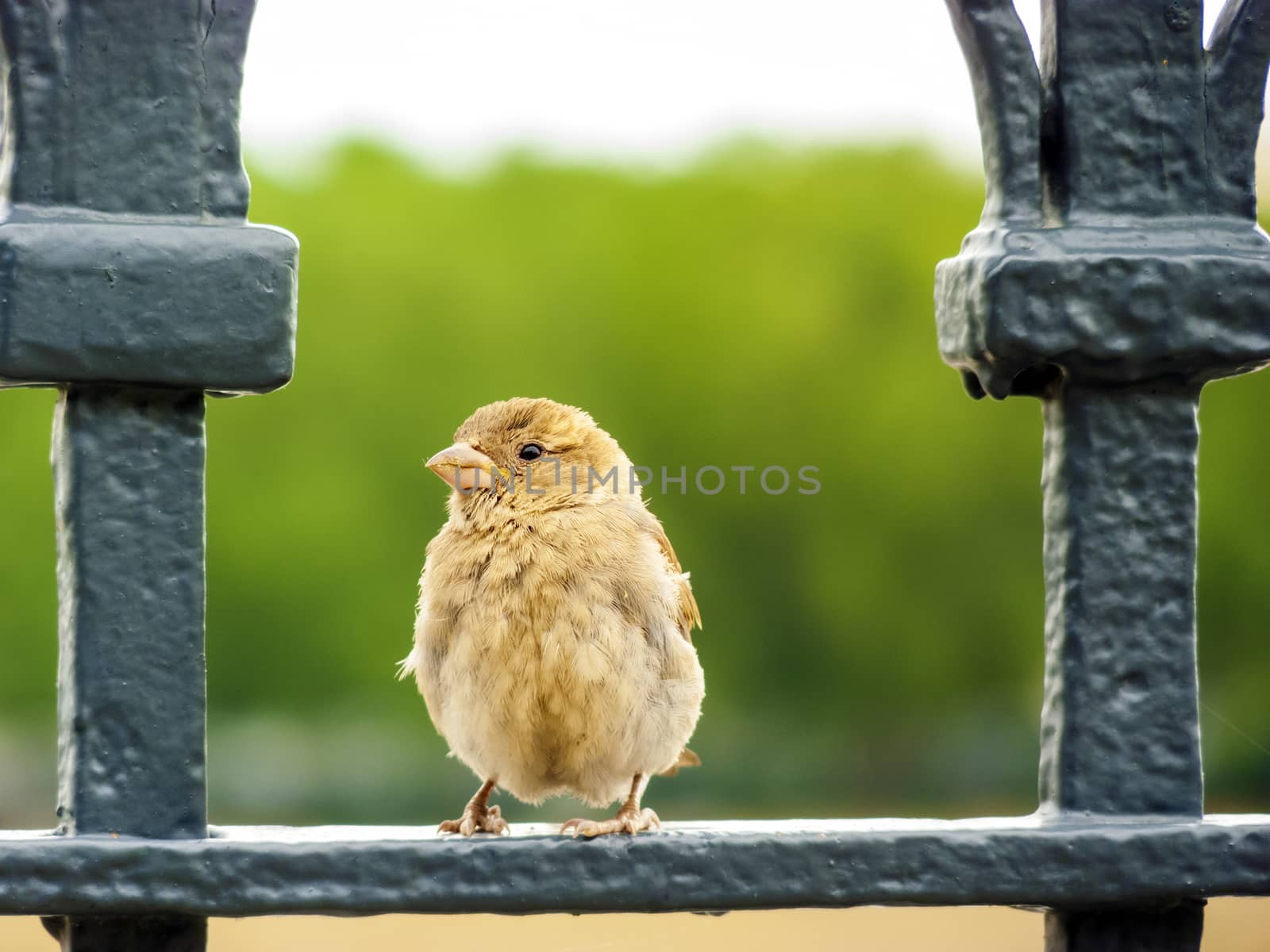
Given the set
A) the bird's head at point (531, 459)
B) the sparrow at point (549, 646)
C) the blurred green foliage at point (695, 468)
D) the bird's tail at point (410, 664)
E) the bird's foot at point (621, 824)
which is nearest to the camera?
the bird's foot at point (621, 824)

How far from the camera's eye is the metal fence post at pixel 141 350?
1829 millimetres

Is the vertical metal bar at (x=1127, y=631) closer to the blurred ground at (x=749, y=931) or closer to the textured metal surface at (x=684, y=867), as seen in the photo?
the textured metal surface at (x=684, y=867)

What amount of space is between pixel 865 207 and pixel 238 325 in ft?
34.1

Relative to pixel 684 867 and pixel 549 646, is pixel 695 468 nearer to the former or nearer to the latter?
pixel 549 646

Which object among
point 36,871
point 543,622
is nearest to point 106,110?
point 36,871

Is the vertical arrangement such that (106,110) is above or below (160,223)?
above

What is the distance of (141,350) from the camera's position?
1809 millimetres

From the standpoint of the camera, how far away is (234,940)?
38.1 feet

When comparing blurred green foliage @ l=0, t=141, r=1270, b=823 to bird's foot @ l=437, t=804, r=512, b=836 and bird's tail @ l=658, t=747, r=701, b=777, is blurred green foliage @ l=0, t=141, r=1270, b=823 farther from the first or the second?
bird's foot @ l=437, t=804, r=512, b=836

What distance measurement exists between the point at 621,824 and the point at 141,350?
3.60 ft

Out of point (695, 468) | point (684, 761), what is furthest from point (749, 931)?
point (684, 761)

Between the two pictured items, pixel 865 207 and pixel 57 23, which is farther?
pixel 865 207

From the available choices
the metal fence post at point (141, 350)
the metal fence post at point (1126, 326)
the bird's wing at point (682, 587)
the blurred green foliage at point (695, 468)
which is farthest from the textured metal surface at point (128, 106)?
the blurred green foliage at point (695, 468)

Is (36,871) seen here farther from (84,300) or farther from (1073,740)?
(1073,740)
